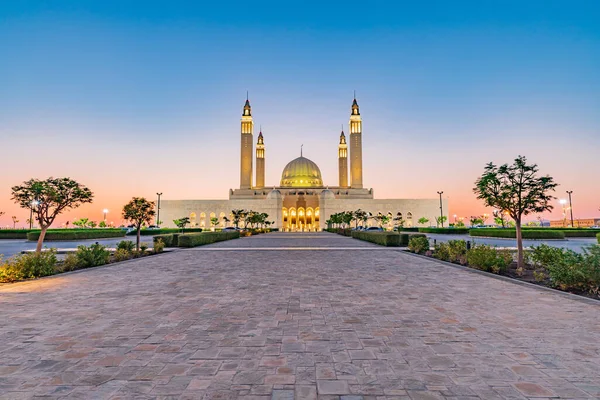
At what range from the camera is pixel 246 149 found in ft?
248

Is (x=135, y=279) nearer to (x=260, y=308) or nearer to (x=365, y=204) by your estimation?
(x=260, y=308)

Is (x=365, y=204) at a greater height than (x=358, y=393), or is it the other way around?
(x=365, y=204)

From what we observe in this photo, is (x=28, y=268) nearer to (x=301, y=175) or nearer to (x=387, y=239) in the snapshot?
(x=387, y=239)

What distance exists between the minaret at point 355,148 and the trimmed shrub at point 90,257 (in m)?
70.1

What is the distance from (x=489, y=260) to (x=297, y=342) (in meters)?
8.10

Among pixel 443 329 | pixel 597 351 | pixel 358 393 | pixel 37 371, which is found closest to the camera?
pixel 358 393

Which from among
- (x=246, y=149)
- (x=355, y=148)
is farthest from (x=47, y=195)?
(x=355, y=148)

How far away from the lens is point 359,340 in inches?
156

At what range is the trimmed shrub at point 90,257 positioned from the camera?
10.8 m

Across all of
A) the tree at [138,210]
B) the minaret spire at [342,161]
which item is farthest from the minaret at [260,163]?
the tree at [138,210]

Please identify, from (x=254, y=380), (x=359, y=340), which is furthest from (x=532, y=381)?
(x=254, y=380)

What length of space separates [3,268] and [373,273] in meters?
10.1

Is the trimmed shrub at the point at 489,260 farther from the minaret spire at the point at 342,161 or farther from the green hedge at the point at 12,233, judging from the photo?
the minaret spire at the point at 342,161

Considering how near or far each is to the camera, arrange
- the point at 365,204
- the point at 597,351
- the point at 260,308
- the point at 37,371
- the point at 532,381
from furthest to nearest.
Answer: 1. the point at 365,204
2. the point at 260,308
3. the point at 597,351
4. the point at 37,371
5. the point at 532,381
